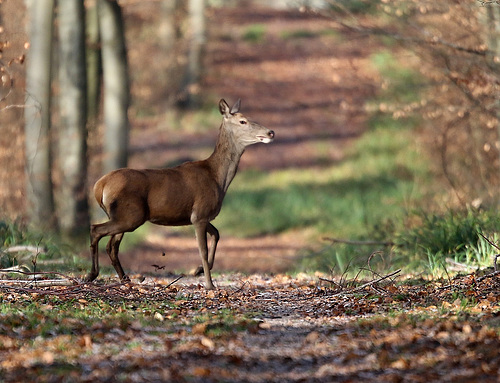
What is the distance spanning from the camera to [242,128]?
8961 millimetres

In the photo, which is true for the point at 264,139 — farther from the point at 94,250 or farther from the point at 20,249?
the point at 20,249

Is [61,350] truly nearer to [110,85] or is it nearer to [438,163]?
[110,85]

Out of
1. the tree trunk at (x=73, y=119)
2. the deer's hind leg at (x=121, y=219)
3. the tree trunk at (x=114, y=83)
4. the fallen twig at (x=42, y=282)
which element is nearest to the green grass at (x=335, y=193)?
the tree trunk at (x=114, y=83)

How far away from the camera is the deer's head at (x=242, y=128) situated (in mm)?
8898

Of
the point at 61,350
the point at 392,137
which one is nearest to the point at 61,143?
the point at 61,350

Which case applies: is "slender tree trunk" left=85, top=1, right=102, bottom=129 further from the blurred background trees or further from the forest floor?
the forest floor

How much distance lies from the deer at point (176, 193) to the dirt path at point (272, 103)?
14.4 feet

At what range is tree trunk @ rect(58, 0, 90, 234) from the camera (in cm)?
1402

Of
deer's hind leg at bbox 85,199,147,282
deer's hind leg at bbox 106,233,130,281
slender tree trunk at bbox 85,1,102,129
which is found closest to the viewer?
A: deer's hind leg at bbox 85,199,147,282

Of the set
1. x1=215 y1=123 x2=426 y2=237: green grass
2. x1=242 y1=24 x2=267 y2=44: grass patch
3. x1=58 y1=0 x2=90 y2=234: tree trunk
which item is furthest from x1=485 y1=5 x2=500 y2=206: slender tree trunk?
x1=242 y1=24 x2=267 y2=44: grass patch

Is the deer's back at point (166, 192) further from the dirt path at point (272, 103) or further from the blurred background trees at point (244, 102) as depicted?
the dirt path at point (272, 103)

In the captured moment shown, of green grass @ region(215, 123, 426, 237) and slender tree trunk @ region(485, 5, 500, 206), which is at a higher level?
slender tree trunk @ region(485, 5, 500, 206)

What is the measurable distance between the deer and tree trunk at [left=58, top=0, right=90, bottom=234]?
5683mm

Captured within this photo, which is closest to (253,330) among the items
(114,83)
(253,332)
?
(253,332)
